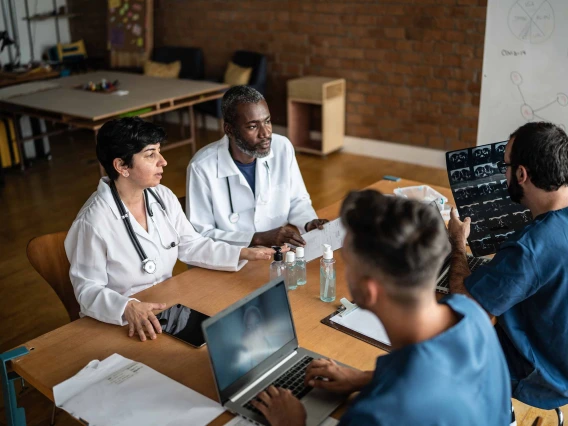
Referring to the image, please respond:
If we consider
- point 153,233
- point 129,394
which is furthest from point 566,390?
point 153,233

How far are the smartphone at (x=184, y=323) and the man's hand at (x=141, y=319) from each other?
4cm

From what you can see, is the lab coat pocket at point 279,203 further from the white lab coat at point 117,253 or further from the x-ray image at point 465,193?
the x-ray image at point 465,193

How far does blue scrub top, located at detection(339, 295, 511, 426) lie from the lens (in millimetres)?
1072

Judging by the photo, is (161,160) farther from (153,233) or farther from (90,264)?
(90,264)

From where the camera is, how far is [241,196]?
2.68 meters

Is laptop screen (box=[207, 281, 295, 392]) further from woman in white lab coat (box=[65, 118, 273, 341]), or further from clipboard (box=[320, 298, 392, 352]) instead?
woman in white lab coat (box=[65, 118, 273, 341])

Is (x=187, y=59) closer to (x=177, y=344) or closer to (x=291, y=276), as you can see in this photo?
(x=291, y=276)

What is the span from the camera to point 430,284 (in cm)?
112

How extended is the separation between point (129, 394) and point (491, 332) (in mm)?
899

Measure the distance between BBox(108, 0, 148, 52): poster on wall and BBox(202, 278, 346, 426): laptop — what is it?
6509 millimetres

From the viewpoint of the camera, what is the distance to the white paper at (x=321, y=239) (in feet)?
7.57

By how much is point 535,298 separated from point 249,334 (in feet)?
2.80

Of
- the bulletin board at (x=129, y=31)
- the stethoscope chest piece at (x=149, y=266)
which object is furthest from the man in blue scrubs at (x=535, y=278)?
the bulletin board at (x=129, y=31)

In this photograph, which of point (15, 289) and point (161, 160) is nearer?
point (161, 160)
